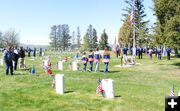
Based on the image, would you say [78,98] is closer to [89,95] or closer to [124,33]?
[89,95]

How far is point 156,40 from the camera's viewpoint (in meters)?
25.4

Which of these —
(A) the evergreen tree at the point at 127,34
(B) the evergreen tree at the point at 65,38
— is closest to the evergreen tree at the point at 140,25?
(A) the evergreen tree at the point at 127,34

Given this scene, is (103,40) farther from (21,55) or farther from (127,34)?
(21,55)

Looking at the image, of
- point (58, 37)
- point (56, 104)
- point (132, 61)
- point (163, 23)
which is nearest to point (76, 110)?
point (56, 104)

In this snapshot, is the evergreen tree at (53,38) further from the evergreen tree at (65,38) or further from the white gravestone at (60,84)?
the white gravestone at (60,84)

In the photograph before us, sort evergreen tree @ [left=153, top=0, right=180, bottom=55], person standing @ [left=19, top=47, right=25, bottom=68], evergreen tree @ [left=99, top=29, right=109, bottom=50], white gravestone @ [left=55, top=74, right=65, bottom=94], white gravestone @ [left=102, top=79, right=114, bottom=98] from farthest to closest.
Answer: evergreen tree @ [left=99, top=29, right=109, bottom=50]
evergreen tree @ [left=153, top=0, right=180, bottom=55]
person standing @ [left=19, top=47, right=25, bottom=68]
white gravestone @ [left=55, top=74, right=65, bottom=94]
white gravestone @ [left=102, top=79, right=114, bottom=98]

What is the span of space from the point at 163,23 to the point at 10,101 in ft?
65.8

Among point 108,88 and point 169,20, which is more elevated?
point 169,20

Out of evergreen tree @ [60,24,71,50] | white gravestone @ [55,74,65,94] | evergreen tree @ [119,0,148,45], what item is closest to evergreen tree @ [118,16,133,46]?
evergreen tree @ [119,0,148,45]

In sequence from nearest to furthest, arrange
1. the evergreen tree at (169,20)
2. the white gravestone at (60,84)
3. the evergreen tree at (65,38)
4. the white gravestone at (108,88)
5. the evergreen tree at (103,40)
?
the white gravestone at (108,88) → the white gravestone at (60,84) → the evergreen tree at (169,20) → the evergreen tree at (103,40) → the evergreen tree at (65,38)

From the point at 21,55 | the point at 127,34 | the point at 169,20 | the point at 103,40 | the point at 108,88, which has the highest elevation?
the point at 103,40

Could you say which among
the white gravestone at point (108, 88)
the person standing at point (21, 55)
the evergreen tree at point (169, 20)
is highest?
the evergreen tree at point (169, 20)

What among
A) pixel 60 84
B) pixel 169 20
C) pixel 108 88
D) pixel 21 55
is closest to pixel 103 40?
pixel 169 20

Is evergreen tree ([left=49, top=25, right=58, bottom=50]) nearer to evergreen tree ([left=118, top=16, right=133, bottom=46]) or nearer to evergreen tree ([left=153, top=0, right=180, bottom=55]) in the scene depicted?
evergreen tree ([left=118, top=16, right=133, bottom=46])
